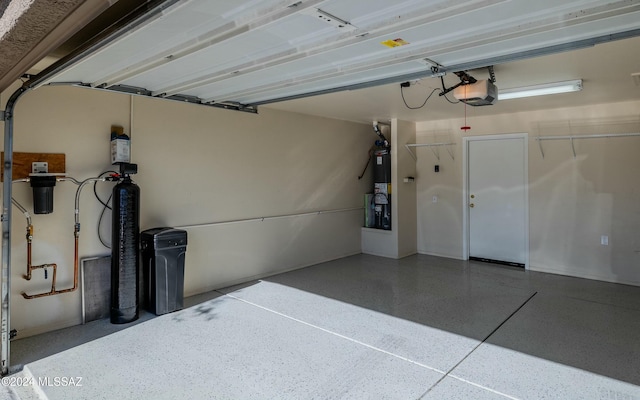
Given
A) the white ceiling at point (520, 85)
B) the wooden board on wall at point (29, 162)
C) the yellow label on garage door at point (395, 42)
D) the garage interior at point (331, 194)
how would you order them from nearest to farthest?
1. the garage interior at point (331, 194)
2. the yellow label on garage door at point (395, 42)
3. the white ceiling at point (520, 85)
4. the wooden board on wall at point (29, 162)

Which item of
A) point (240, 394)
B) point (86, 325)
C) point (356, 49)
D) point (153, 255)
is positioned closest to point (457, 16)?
point (356, 49)

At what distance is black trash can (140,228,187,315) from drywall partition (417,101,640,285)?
4.83 m

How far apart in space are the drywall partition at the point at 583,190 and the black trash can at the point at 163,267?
15.8 feet

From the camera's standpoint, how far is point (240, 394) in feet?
8.33

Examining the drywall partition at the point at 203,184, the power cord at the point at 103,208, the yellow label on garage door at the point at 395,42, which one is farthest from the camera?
the power cord at the point at 103,208

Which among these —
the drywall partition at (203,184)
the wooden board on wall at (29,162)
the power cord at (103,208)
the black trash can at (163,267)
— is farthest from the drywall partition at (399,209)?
the wooden board on wall at (29,162)

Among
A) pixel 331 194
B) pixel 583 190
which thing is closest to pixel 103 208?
pixel 331 194

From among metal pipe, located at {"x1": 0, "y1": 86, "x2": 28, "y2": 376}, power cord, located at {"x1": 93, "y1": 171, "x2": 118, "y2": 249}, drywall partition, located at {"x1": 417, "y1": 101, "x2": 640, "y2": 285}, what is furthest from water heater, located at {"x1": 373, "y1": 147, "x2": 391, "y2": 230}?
metal pipe, located at {"x1": 0, "y1": 86, "x2": 28, "y2": 376}

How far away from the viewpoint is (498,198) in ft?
20.3

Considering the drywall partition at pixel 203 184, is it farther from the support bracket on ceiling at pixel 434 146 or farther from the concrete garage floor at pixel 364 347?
the support bracket on ceiling at pixel 434 146

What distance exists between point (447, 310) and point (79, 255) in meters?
3.73

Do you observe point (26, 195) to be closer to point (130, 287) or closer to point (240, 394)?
point (130, 287)

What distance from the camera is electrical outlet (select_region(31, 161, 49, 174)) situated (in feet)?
11.1

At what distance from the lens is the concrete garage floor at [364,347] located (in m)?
2.59
